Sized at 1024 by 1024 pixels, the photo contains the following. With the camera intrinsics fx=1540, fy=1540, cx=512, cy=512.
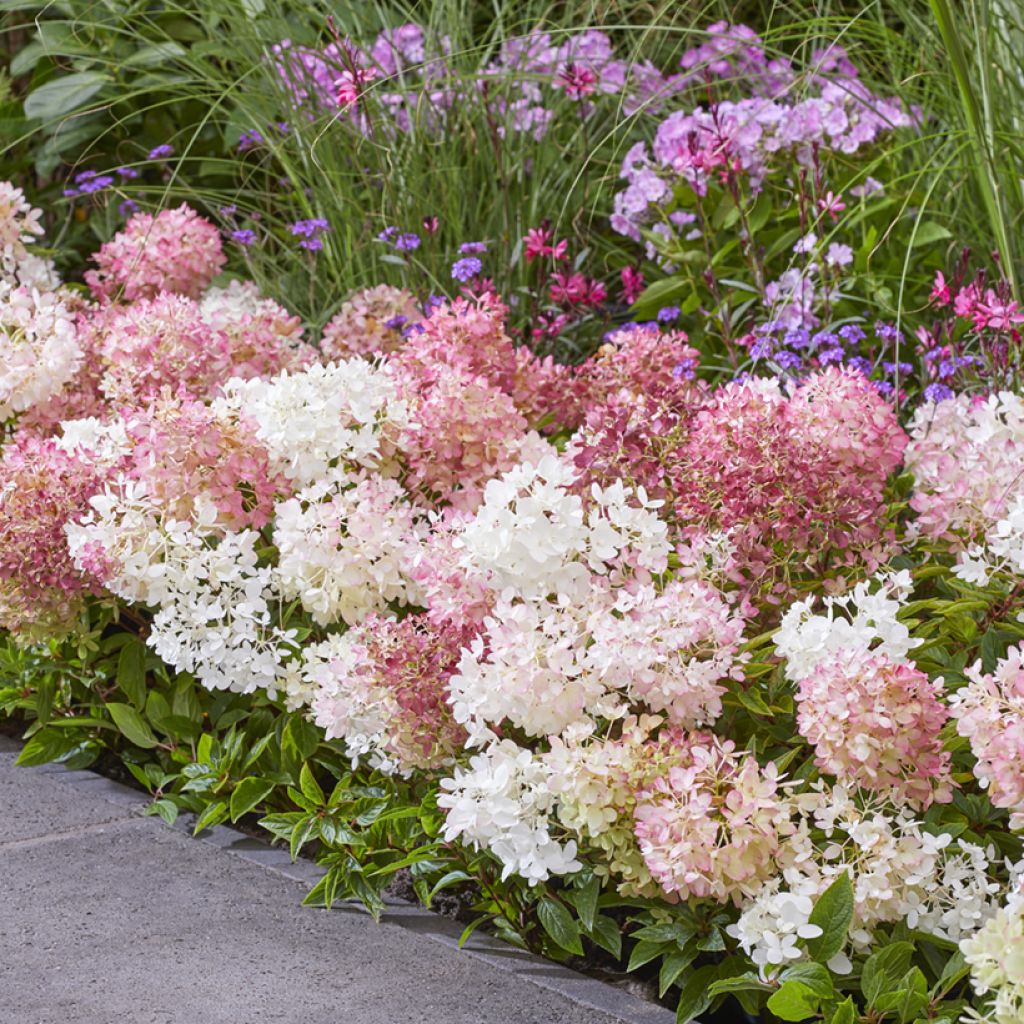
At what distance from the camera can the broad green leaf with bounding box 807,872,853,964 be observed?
178cm

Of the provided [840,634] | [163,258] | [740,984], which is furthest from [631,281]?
[740,984]

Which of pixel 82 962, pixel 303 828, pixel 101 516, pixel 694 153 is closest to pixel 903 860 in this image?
pixel 303 828

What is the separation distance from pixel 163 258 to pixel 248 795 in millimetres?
1713

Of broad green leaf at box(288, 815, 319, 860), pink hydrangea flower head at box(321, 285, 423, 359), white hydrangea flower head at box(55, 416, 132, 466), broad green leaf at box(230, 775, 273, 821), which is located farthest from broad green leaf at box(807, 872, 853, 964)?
pink hydrangea flower head at box(321, 285, 423, 359)

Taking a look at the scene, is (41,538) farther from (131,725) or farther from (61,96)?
(61,96)

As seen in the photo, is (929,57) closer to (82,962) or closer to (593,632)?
(593,632)

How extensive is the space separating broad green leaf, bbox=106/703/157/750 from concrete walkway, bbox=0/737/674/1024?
199 millimetres

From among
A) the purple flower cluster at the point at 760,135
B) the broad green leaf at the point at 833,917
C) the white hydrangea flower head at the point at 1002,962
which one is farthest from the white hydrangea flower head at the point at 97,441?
the white hydrangea flower head at the point at 1002,962

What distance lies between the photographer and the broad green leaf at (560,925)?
2.00m

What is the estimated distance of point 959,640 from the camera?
7.67 ft

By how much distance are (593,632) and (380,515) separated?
1.81 ft

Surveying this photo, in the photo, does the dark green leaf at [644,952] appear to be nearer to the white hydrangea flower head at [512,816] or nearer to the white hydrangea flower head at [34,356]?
the white hydrangea flower head at [512,816]

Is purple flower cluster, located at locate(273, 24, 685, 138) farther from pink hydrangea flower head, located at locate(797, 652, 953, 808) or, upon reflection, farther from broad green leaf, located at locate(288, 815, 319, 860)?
pink hydrangea flower head, located at locate(797, 652, 953, 808)

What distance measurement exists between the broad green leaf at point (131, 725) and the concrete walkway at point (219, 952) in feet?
0.65
